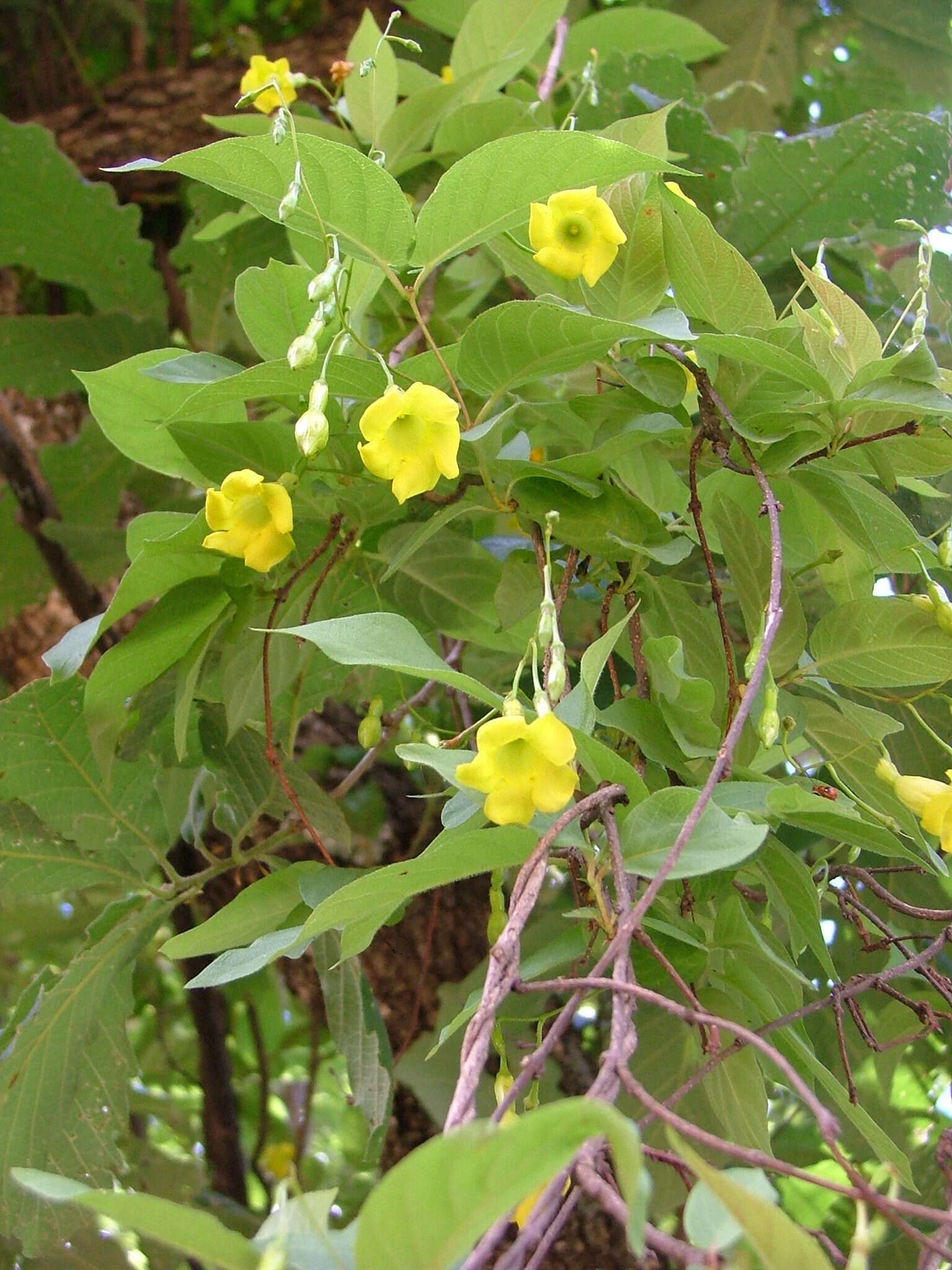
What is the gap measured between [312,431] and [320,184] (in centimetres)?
14

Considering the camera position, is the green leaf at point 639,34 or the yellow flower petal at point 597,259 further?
the green leaf at point 639,34

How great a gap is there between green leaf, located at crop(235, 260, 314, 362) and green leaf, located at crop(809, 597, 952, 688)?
1.30ft

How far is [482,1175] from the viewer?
1.02 ft

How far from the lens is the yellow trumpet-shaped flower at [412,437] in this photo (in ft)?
1.99

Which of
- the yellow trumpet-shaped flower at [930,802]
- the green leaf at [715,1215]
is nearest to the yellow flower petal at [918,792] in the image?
the yellow trumpet-shaped flower at [930,802]

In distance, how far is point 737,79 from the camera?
63.9 inches

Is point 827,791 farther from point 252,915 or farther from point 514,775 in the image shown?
point 252,915

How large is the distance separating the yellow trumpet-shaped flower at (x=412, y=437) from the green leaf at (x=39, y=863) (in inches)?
17.1

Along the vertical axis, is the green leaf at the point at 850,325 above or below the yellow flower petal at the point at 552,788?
above

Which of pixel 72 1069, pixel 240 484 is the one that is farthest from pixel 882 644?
pixel 72 1069

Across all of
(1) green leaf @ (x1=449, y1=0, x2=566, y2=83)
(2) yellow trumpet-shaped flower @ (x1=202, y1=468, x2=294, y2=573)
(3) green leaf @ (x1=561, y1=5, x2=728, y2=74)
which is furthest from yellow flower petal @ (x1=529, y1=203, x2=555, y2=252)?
(3) green leaf @ (x1=561, y1=5, x2=728, y2=74)

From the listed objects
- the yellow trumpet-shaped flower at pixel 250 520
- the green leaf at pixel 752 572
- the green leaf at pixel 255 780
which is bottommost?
the green leaf at pixel 255 780

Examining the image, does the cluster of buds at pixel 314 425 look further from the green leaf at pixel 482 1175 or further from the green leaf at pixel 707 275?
the green leaf at pixel 482 1175

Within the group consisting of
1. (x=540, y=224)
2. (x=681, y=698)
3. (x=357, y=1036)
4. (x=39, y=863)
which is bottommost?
(x=357, y=1036)
